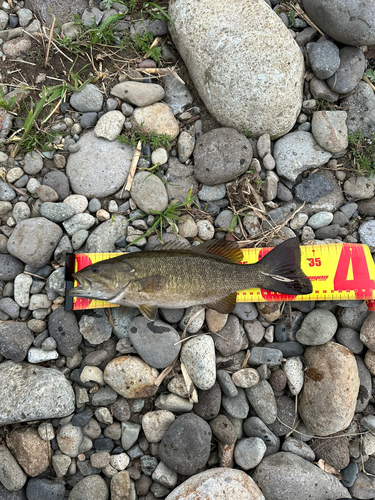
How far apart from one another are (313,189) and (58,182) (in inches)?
148

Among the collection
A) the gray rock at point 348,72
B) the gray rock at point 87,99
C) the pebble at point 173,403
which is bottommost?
the pebble at point 173,403

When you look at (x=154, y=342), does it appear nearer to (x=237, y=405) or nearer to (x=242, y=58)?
(x=237, y=405)

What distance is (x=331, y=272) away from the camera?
493cm

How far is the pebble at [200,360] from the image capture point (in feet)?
15.3

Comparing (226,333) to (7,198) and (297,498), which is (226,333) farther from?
(7,198)

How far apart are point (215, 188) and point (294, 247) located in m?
1.45

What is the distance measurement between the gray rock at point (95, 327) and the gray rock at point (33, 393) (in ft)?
2.03

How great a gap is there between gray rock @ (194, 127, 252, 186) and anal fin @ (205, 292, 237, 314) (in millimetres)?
1696

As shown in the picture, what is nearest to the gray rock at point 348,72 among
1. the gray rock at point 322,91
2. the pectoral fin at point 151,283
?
the gray rock at point 322,91

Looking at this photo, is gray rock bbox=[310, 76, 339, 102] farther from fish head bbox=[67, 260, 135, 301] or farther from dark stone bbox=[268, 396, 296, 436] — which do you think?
dark stone bbox=[268, 396, 296, 436]

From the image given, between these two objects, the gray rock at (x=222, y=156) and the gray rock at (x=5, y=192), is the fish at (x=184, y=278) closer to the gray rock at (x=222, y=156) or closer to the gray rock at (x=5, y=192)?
the gray rock at (x=222, y=156)

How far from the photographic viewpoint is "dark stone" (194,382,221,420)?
4.70 m

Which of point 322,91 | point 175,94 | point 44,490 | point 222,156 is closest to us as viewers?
point 44,490

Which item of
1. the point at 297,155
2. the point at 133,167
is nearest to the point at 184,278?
the point at 133,167
